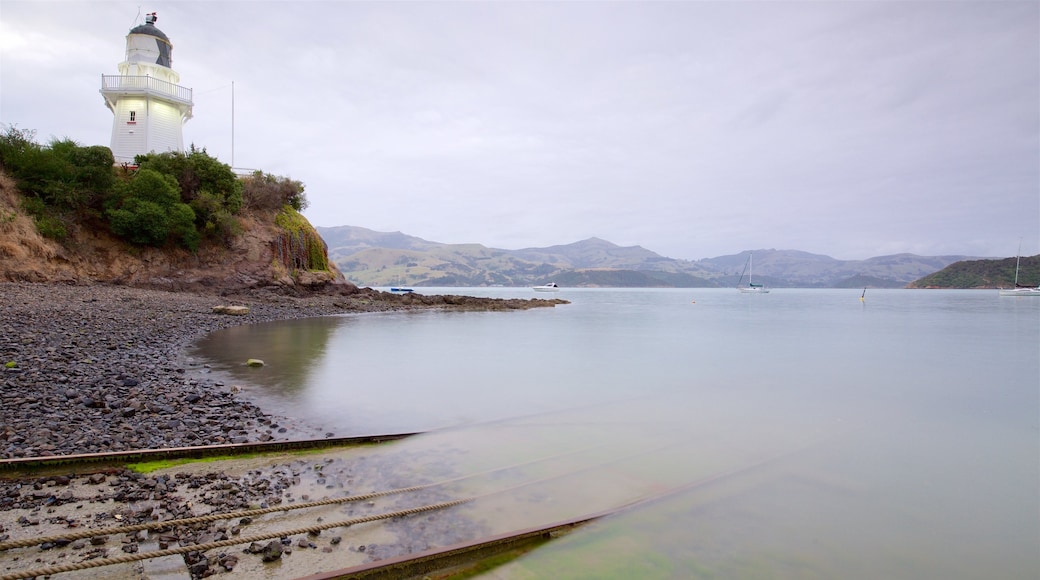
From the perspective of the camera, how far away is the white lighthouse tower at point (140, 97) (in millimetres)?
34594

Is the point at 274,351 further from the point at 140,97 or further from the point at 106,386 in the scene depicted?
the point at 140,97

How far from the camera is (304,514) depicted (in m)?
4.78

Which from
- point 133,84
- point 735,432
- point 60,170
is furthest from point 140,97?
point 735,432

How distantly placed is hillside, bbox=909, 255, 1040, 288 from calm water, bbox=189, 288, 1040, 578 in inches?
5143

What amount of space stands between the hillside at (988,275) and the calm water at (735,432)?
429 ft

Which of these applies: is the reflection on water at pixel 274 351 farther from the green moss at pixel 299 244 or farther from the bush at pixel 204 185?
the green moss at pixel 299 244

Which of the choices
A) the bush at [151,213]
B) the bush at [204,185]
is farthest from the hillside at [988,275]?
the bush at [151,213]

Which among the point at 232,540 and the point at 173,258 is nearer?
the point at 232,540

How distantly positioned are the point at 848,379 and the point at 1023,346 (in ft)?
48.2

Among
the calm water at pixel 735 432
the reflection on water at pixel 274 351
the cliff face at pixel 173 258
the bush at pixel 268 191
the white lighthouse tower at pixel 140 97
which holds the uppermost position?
the white lighthouse tower at pixel 140 97

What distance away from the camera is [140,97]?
3497cm

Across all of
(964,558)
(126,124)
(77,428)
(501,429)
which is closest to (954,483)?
(964,558)

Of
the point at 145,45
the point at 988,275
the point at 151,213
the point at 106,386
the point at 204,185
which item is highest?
the point at 145,45

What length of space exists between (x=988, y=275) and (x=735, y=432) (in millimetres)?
164211
